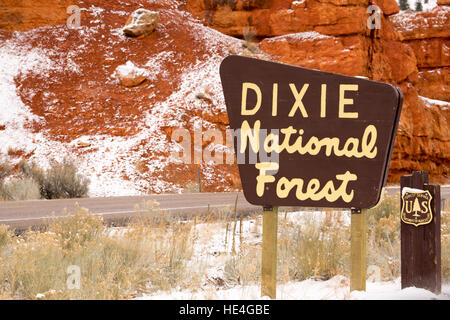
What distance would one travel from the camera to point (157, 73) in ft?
77.9

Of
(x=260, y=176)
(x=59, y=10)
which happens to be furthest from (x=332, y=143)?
(x=59, y=10)

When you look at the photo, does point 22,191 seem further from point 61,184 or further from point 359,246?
point 359,246

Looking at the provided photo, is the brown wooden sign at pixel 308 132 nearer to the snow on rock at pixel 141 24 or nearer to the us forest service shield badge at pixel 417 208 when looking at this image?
the us forest service shield badge at pixel 417 208

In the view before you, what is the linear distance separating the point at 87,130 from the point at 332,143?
59.4ft

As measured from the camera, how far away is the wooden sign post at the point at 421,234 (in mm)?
3906

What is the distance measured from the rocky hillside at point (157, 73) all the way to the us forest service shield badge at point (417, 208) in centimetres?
1327

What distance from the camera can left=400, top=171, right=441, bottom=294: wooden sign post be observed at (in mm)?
3906

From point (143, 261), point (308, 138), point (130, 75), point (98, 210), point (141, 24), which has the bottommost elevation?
point (98, 210)

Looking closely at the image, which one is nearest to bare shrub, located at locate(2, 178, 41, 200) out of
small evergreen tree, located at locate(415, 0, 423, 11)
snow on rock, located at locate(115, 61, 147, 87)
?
snow on rock, located at locate(115, 61, 147, 87)

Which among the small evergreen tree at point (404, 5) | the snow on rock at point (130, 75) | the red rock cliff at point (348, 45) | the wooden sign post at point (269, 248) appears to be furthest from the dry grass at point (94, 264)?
the small evergreen tree at point (404, 5)

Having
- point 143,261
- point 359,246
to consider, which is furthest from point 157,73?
point 359,246

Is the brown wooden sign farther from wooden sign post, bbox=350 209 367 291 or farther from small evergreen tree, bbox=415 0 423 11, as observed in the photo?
small evergreen tree, bbox=415 0 423 11

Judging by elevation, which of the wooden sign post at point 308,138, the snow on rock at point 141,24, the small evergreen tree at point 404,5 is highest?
the small evergreen tree at point 404,5

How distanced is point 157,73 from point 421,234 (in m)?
21.1
